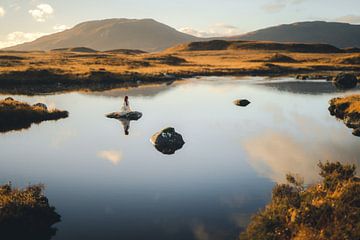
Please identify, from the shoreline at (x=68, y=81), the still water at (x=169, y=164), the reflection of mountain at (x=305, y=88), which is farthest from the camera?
the shoreline at (x=68, y=81)

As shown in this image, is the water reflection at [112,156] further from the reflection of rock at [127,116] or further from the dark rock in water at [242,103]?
the dark rock in water at [242,103]

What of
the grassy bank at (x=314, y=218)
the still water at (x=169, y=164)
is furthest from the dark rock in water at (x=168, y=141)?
the grassy bank at (x=314, y=218)

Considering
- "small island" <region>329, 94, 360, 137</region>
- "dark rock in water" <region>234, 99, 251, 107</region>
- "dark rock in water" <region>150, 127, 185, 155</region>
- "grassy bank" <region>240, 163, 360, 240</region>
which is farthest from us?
"dark rock in water" <region>234, 99, 251, 107</region>

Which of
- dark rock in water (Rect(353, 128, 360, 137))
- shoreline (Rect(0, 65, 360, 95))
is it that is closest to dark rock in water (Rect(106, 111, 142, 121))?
dark rock in water (Rect(353, 128, 360, 137))

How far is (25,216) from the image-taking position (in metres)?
19.6

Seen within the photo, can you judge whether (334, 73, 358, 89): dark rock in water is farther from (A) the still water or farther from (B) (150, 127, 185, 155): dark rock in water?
(B) (150, 127, 185, 155): dark rock in water

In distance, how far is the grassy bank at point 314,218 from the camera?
1426 cm

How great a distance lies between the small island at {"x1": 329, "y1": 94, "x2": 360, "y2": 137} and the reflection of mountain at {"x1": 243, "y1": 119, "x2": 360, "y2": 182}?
3.00 m

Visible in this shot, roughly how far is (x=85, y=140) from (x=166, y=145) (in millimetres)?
8416

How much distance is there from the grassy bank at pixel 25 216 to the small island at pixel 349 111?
30700 millimetres

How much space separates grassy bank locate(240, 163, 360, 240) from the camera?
14258 millimetres

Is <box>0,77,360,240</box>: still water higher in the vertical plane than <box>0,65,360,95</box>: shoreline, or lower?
lower

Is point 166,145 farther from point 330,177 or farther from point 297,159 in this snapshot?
point 330,177

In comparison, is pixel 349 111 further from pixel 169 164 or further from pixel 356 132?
pixel 169 164
